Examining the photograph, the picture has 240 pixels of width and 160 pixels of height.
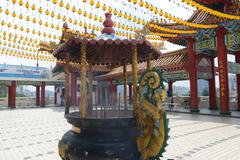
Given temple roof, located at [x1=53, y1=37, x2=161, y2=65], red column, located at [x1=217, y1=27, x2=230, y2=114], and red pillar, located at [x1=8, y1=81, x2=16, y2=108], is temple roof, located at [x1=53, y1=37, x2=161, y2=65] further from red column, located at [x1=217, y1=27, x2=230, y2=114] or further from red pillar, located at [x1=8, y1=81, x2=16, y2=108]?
red pillar, located at [x1=8, y1=81, x2=16, y2=108]

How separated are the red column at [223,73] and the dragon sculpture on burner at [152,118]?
1044 cm

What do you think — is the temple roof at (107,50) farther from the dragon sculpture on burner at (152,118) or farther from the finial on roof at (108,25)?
the dragon sculpture on burner at (152,118)

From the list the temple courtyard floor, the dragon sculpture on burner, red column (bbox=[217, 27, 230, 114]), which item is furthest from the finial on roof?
red column (bbox=[217, 27, 230, 114])

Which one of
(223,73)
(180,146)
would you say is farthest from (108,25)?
(223,73)

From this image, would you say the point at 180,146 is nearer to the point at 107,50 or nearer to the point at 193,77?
the point at 107,50

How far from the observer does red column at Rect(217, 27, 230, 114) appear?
488 inches

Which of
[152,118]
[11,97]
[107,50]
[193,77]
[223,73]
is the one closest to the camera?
[152,118]

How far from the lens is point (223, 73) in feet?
40.9

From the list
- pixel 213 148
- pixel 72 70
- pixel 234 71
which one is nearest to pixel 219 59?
pixel 234 71

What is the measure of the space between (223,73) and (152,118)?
1067 centimetres

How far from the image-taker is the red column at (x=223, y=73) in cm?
1238

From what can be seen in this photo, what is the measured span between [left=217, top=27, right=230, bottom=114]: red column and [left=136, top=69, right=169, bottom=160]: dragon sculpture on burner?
10.4 meters

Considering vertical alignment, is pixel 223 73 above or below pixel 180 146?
above

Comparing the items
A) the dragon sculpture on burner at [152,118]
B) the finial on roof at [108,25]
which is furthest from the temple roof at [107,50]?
the dragon sculpture on burner at [152,118]
